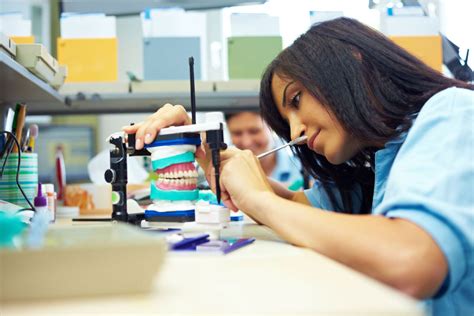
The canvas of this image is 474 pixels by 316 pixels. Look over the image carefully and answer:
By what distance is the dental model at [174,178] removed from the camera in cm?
87

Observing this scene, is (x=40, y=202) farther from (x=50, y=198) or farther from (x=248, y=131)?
(x=248, y=131)

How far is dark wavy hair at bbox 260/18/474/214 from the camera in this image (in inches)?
37.2

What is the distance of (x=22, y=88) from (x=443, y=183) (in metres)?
1.19

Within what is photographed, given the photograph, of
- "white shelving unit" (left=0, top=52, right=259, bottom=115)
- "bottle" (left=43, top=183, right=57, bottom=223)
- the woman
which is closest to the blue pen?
the woman

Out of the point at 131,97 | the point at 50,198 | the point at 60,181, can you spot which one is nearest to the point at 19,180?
the point at 50,198

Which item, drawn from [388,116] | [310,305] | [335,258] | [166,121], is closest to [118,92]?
[166,121]

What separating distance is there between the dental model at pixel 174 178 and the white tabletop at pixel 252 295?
0.97 ft

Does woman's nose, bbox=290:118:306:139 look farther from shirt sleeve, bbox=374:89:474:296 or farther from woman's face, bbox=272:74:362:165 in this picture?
shirt sleeve, bbox=374:89:474:296

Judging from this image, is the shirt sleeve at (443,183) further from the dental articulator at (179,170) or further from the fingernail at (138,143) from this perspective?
the fingernail at (138,143)

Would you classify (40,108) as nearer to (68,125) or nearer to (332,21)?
(332,21)

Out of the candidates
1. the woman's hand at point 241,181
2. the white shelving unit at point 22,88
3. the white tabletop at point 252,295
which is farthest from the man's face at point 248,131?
the white tabletop at point 252,295

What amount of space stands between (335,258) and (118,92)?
1303mm

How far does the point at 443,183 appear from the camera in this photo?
2.04 feet

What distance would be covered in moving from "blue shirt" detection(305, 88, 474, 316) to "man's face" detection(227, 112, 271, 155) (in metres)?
1.88
